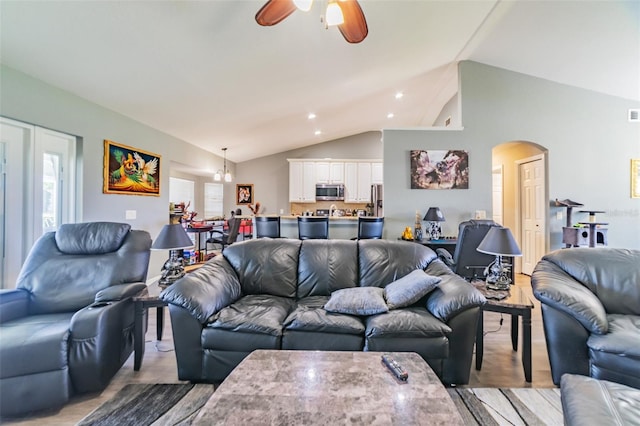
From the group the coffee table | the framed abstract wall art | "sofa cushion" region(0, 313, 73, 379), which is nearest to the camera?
the coffee table

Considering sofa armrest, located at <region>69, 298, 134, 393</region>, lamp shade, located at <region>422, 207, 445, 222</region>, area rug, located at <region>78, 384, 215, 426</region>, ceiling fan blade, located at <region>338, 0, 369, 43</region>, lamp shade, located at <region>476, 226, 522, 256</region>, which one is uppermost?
ceiling fan blade, located at <region>338, 0, 369, 43</region>

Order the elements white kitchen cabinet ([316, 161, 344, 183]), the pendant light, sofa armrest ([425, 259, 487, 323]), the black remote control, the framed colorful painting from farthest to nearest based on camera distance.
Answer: white kitchen cabinet ([316, 161, 344, 183]) < the pendant light < the framed colorful painting < sofa armrest ([425, 259, 487, 323]) < the black remote control

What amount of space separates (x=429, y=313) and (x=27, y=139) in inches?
166

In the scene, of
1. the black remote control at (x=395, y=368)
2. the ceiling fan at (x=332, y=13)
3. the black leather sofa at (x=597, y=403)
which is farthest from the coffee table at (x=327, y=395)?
the ceiling fan at (x=332, y=13)

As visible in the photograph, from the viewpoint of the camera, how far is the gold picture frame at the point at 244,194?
314 inches

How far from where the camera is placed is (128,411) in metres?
1.63

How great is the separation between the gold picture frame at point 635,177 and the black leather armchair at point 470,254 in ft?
11.7

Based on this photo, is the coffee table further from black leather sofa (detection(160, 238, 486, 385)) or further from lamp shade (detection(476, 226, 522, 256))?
lamp shade (detection(476, 226, 522, 256))

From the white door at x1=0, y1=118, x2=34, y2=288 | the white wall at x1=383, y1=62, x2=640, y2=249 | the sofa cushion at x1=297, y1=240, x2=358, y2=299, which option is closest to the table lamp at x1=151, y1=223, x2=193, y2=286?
the sofa cushion at x1=297, y1=240, x2=358, y2=299

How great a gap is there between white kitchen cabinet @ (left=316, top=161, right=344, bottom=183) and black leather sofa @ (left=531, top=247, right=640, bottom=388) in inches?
221

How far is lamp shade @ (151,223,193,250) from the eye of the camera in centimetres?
230

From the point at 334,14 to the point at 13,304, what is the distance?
3.06 m

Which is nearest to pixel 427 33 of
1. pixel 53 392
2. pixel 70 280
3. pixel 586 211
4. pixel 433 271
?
pixel 433 271

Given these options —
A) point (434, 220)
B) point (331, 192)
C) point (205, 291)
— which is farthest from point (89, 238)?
point (331, 192)
